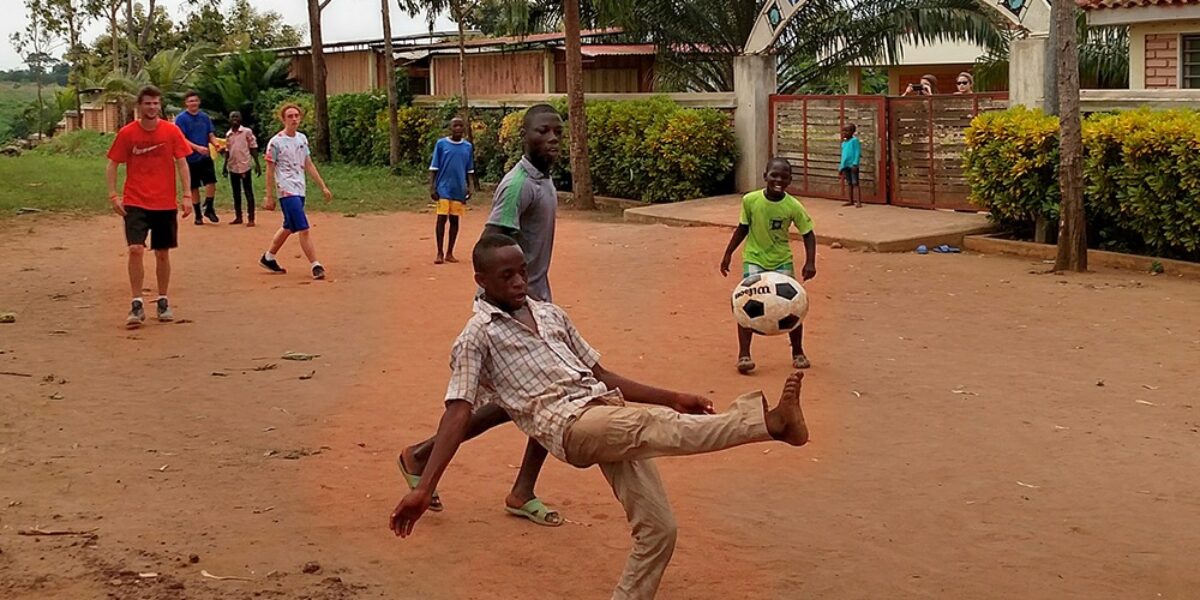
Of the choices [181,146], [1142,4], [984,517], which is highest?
[1142,4]

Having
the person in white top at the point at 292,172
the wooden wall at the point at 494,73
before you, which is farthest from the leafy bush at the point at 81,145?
the person in white top at the point at 292,172

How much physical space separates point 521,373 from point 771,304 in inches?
130

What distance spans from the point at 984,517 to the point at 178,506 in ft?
10.5

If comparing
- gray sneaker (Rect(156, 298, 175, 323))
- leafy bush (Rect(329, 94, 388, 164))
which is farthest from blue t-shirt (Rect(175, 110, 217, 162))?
leafy bush (Rect(329, 94, 388, 164))

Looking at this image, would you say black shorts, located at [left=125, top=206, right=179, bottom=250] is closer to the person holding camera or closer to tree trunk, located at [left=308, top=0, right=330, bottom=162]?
the person holding camera

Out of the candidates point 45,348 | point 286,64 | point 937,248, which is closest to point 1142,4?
point 937,248

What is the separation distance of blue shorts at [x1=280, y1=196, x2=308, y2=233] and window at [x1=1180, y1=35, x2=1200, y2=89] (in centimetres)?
1226

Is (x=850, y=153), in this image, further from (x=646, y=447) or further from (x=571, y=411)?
(x=646, y=447)

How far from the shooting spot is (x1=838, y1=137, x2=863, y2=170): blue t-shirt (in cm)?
1783

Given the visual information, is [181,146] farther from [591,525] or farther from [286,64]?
[286,64]

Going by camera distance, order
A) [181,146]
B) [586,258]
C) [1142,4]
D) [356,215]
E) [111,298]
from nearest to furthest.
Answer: [181,146], [111,298], [586,258], [1142,4], [356,215]

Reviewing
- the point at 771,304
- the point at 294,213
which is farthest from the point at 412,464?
the point at 294,213

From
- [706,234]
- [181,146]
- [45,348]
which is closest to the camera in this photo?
[45,348]

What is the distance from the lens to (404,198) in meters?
22.5
